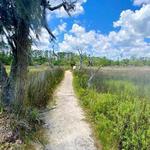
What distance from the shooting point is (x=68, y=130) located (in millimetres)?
8086

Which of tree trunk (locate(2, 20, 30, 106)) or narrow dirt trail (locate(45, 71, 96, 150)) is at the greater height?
tree trunk (locate(2, 20, 30, 106))

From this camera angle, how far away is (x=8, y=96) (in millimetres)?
8016

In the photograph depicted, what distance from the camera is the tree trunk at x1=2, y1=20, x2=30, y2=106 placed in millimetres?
7926

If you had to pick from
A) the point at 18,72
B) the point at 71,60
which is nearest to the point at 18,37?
the point at 18,72

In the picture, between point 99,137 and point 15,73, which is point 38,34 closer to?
point 15,73

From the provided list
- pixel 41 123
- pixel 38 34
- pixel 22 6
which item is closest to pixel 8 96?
pixel 41 123

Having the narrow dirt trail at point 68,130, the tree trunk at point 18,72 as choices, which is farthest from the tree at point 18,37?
the narrow dirt trail at point 68,130

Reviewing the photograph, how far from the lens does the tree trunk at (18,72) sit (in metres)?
7.93

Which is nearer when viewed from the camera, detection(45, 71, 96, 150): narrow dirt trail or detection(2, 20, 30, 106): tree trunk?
detection(45, 71, 96, 150): narrow dirt trail

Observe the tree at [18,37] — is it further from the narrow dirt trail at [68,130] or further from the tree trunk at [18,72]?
the narrow dirt trail at [68,130]

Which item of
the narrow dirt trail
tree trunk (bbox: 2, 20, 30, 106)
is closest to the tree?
tree trunk (bbox: 2, 20, 30, 106)

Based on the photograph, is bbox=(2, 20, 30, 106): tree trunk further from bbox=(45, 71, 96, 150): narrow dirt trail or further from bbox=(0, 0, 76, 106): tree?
bbox=(45, 71, 96, 150): narrow dirt trail

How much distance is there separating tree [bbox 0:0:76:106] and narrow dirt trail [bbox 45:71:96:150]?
120cm

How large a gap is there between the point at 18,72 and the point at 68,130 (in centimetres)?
190
